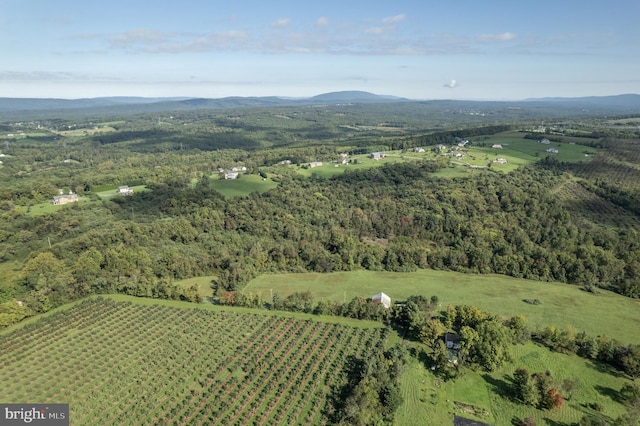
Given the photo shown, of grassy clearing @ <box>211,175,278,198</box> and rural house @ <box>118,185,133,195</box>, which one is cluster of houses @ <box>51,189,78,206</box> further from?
grassy clearing @ <box>211,175,278,198</box>

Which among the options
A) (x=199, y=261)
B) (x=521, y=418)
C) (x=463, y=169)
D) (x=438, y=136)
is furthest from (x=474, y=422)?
(x=438, y=136)

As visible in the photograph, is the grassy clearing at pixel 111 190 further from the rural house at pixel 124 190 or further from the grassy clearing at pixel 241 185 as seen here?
the grassy clearing at pixel 241 185

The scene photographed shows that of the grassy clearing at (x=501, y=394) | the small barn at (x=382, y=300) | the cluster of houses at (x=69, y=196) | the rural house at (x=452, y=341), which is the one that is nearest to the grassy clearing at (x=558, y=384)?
the grassy clearing at (x=501, y=394)

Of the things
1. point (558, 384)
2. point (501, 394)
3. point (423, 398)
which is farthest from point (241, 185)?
point (558, 384)

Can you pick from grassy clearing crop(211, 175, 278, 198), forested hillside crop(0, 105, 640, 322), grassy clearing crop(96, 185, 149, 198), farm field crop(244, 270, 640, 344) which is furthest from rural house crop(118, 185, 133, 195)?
farm field crop(244, 270, 640, 344)

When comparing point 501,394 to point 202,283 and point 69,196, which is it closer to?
point 202,283

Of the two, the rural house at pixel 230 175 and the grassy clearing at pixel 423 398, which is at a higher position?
the rural house at pixel 230 175

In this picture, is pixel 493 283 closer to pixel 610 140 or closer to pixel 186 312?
pixel 186 312
